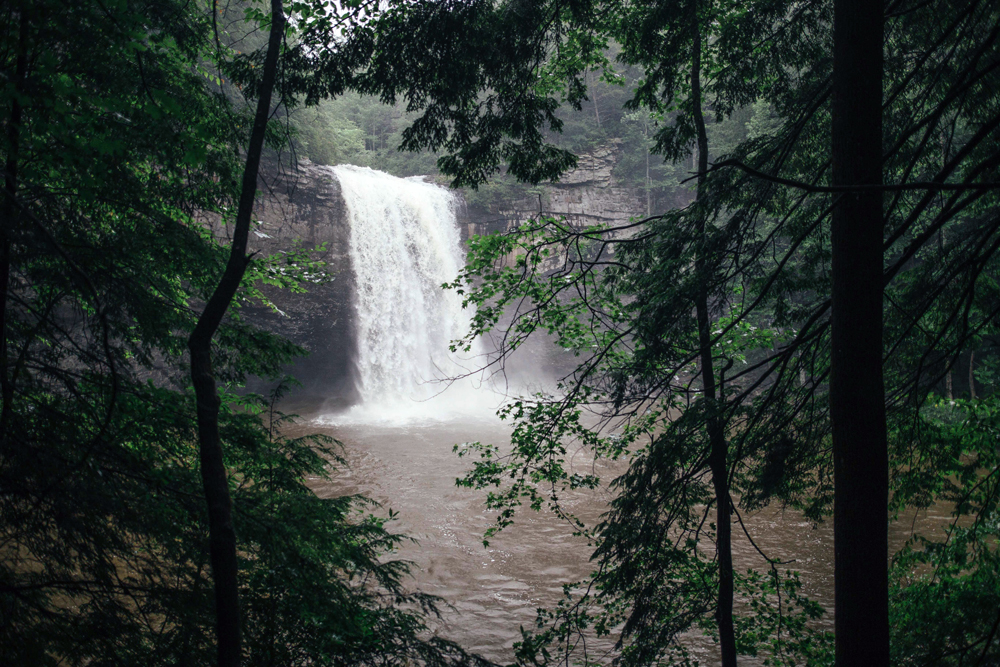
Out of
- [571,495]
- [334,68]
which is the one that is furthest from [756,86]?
[571,495]

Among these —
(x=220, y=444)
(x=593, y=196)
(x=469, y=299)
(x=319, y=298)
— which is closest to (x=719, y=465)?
(x=469, y=299)

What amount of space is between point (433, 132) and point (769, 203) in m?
3.00

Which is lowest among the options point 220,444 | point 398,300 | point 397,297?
point 398,300

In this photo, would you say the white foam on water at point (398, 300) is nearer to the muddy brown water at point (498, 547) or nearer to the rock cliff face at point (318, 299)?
the rock cliff face at point (318, 299)

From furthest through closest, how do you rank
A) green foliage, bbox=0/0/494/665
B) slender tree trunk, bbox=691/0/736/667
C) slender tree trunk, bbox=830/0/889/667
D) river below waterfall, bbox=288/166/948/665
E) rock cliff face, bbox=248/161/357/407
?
rock cliff face, bbox=248/161/357/407, river below waterfall, bbox=288/166/948/665, slender tree trunk, bbox=691/0/736/667, slender tree trunk, bbox=830/0/889/667, green foliage, bbox=0/0/494/665

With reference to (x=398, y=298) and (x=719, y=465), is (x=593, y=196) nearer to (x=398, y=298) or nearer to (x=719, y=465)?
(x=398, y=298)

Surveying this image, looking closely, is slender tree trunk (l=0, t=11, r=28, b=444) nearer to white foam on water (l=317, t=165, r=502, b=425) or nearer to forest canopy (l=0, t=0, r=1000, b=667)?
forest canopy (l=0, t=0, r=1000, b=667)

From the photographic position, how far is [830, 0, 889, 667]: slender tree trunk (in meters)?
2.78

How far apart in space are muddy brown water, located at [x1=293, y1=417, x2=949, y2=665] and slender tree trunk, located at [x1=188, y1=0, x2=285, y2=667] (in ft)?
11.4

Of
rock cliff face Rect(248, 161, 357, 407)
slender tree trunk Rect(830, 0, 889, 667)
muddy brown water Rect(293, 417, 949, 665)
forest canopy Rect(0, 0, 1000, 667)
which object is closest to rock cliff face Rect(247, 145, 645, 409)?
rock cliff face Rect(248, 161, 357, 407)

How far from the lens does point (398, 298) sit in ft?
79.6

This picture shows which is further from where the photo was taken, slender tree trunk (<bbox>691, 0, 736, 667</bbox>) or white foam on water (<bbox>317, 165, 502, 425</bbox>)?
white foam on water (<bbox>317, 165, 502, 425</bbox>)

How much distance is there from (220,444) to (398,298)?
21.2m

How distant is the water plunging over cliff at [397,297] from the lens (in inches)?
938
